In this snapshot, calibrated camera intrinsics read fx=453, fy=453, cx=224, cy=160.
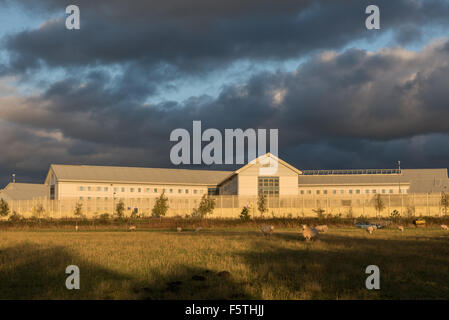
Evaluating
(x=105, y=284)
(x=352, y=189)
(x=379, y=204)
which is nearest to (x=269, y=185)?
(x=379, y=204)

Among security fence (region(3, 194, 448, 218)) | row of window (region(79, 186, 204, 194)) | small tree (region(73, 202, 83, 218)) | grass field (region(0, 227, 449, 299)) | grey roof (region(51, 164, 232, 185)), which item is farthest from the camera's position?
row of window (region(79, 186, 204, 194))

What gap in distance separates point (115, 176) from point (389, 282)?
102 meters

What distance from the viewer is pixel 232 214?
79.9 meters

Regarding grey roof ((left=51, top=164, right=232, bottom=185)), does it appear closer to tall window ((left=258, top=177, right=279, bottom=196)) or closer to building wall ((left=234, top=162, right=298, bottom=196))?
building wall ((left=234, top=162, right=298, bottom=196))

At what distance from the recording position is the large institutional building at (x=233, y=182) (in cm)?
9231

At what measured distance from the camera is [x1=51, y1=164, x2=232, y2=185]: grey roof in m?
106

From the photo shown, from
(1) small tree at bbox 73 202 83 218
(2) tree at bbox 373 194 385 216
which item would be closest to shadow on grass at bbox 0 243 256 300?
(1) small tree at bbox 73 202 83 218

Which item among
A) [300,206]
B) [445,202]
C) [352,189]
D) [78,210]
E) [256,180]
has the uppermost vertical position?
[256,180]

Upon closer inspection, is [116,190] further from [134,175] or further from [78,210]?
[78,210]

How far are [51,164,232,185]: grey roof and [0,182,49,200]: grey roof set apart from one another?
Answer: 82.5 feet

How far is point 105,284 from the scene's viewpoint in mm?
15375

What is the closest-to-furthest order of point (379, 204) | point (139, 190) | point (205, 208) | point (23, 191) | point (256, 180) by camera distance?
1. point (379, 204)
2. point (205, 208)
3. point (256, 180)
4. point (139, 190)
5. point (23, 191)

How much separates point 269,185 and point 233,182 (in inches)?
421
